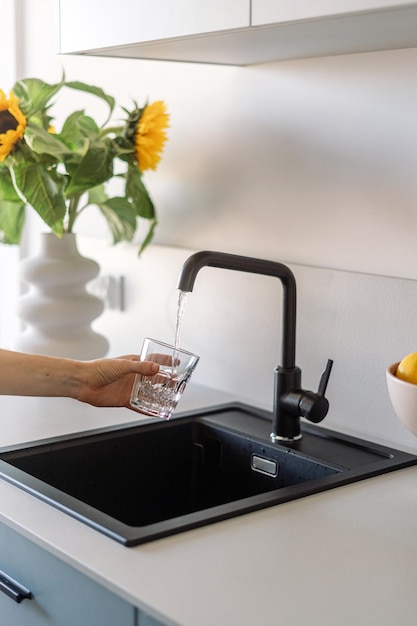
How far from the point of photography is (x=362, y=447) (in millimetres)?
1584

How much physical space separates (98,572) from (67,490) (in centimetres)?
51

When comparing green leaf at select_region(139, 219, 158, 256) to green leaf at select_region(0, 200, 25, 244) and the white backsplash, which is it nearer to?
the white backsplash

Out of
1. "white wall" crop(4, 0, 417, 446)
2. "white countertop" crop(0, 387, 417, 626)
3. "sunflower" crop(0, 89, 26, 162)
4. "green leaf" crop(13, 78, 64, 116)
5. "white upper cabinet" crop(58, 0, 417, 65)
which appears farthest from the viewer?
"green leaf" crop(13, 78, 64, 116)

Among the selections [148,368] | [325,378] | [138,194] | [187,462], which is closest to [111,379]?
[148,368]

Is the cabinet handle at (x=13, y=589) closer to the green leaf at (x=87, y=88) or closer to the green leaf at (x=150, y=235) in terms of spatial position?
the green leaf at (x=150, y=235)

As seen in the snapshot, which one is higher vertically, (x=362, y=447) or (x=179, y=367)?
(x=179, y=367)

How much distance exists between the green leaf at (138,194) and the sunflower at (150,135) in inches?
1.4

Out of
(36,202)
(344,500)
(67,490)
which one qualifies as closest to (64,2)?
(36,202)

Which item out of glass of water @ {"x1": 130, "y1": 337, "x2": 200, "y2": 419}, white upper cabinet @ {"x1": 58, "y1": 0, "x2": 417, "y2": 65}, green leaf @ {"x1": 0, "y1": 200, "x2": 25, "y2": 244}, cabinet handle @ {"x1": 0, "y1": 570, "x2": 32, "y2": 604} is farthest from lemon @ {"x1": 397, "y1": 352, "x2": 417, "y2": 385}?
green leaf @ {"x1": 0, "y1": 200, "x2": 25, "y2": 244}

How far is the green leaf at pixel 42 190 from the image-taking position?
1870mm

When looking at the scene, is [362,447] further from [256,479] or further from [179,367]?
[179,367]

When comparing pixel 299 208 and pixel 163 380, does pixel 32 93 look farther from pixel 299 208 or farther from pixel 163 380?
pixel 163 380

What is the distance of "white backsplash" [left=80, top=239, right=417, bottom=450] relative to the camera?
163 centimetres

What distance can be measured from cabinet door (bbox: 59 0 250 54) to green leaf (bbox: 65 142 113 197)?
0.77 feet
